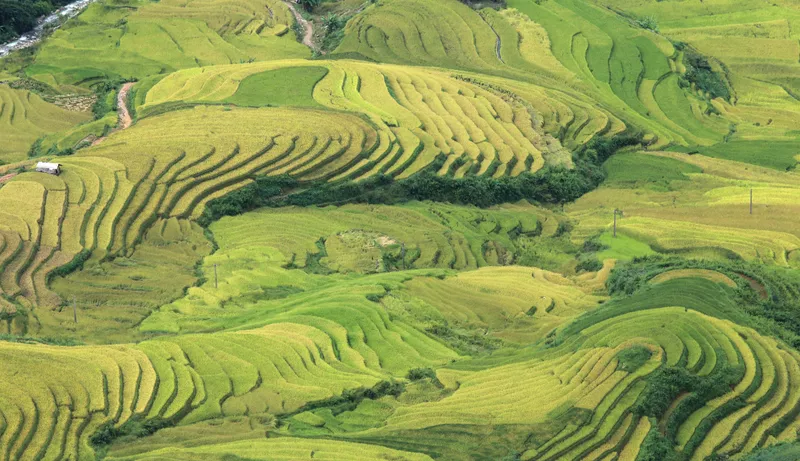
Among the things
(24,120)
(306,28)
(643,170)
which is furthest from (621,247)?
(306,28)

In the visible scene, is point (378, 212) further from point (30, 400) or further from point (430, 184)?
point (30, 400)

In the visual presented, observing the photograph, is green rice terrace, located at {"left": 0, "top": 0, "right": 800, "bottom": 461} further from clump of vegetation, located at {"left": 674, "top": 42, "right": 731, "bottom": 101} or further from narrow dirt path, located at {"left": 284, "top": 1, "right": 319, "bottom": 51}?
narrow dirt path, located at {"left": 284, "top": 1, "right": 319, "bottom": 51}

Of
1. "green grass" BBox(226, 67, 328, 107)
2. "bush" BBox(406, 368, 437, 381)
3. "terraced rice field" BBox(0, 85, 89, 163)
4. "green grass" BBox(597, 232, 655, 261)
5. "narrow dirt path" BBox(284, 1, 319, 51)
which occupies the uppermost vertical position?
"green grass" BBox(226, 67, 328, 107)

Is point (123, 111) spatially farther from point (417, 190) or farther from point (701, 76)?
point (701, 76)

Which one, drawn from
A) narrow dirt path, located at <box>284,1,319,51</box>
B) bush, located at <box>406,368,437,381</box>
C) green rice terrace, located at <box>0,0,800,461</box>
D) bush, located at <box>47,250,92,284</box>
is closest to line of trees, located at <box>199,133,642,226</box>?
green rice terrace, located at <box>0,0,800,461</box>

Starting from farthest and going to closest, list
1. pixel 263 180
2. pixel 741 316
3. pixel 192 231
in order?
pixel 263 180 < pixel 192 231 < pixel 741 316

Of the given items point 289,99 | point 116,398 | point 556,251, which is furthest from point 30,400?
point 289,99
